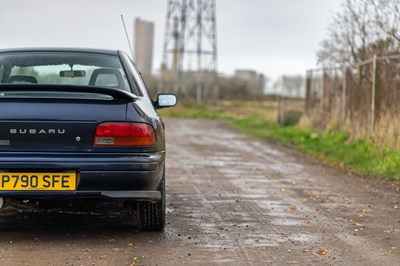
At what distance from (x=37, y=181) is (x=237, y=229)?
5.99 feet

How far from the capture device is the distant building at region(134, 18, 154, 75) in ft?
243

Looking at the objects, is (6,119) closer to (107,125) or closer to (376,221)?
(107,125)

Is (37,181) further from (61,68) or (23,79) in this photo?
(61,68)

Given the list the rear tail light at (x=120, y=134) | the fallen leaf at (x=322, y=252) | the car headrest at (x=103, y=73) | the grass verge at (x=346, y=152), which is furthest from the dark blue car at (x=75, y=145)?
the grass verge at (x=346, y=152)

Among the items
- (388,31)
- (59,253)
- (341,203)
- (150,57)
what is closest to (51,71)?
(59,253)

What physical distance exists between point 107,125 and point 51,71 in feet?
4.68

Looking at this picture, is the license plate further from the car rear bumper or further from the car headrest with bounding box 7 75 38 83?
the car headrest with bounding box 7 75 38 83

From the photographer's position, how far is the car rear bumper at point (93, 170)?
20.5 ft

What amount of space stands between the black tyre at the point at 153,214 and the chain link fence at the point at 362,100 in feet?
24.1

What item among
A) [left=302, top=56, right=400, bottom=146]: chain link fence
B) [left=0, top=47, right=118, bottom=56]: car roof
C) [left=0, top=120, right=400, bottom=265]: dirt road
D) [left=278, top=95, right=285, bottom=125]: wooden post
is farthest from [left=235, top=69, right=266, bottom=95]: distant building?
[left=0, top=47, right=118, bottom=56]: car roof

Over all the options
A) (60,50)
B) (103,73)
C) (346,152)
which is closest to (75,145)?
(103,73)

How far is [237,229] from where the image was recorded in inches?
285

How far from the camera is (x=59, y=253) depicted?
611cm

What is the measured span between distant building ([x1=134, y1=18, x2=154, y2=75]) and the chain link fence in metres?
51.2
